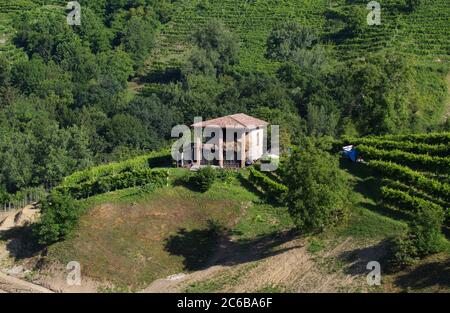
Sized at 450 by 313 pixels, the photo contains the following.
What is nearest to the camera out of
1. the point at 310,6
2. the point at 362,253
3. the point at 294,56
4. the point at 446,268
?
the point at 446,268

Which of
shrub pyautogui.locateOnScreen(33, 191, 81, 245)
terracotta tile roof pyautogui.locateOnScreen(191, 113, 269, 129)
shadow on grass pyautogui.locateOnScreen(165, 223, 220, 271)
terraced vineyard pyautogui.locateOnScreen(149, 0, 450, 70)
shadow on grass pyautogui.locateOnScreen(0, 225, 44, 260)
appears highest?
terraced vineyard pyautogui.locateOnScreen(149, 0, 450, 70)

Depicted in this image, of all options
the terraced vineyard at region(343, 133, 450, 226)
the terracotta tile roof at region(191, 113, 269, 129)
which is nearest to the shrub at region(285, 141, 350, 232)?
the terraced vineyard at region(343, 133, 450, 226)

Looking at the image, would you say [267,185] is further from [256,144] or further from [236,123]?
[236,123]

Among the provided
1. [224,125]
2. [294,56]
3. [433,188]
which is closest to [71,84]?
[294,56]

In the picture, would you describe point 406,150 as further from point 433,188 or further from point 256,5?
point 256,5

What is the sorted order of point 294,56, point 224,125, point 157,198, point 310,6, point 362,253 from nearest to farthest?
point 362,253
point 157,198
point 224,125
point 294,56
point 310,6

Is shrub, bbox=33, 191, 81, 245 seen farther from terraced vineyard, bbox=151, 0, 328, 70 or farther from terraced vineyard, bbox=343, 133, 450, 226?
terraced vineyard, bbox=151, 0, 328, 70

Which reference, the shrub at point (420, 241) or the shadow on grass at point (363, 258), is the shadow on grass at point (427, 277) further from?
the shadow on grass at point (363, 258)
